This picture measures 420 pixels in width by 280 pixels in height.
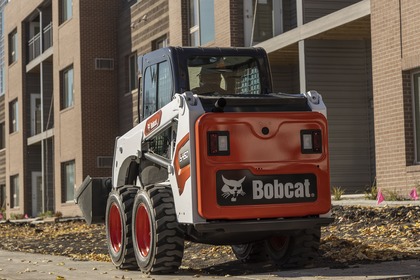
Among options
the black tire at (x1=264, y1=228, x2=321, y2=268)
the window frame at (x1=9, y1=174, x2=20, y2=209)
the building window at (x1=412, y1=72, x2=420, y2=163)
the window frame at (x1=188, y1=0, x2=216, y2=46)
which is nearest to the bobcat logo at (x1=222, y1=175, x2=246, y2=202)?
the black tire at (x1=264, y1=228, x2=321, y2=268)

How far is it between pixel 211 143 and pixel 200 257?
167 inches

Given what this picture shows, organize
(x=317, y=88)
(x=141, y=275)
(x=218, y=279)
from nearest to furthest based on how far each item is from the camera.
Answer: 1. (x=218, y=279)
2. (x=141, y=275)
3. (x=317, y=88)

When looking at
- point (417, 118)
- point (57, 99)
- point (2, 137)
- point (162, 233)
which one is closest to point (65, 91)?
point (57, 99)

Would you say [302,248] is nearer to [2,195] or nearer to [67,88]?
[67,88]

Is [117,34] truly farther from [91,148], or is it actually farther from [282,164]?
[282,164]

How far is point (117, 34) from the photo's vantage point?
38.1m

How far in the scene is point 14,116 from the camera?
161ft

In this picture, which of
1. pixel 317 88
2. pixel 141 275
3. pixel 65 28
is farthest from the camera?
pixel 65 28

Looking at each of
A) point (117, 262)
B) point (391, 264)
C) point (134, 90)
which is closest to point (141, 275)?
point (117, 262)

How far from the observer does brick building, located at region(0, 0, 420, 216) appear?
20.9 metres

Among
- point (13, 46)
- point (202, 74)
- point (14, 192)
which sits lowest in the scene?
point (14, 192)

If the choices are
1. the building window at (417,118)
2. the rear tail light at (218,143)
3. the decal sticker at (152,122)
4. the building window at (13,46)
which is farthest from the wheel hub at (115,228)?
the building window at (13,46)

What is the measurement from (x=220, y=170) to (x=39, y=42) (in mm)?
34890

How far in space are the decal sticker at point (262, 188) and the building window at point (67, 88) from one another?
2804cm
